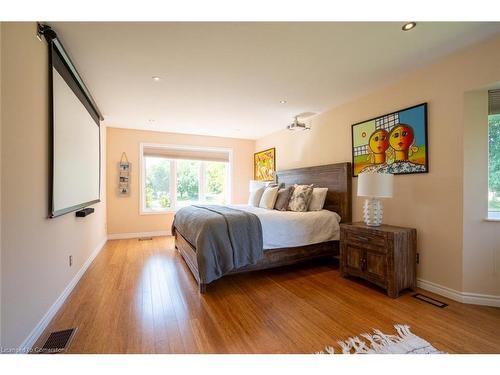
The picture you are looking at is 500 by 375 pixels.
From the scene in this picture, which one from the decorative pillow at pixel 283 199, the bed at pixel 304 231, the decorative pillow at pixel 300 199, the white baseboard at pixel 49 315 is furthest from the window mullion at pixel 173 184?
the decorative pillow at pixel 300 199

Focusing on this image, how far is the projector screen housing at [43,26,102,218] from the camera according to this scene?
187 centimetres

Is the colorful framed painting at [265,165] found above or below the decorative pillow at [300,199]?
above

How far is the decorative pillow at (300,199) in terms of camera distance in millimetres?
3447

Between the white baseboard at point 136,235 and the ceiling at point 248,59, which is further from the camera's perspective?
the white baseboard at point 136,235

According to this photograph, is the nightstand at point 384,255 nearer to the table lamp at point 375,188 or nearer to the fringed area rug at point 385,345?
the table lamp at point 375,188

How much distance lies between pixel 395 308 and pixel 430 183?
1.33m

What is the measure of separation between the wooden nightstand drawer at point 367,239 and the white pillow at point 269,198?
1.33 metres

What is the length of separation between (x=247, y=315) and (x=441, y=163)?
2.42 meters

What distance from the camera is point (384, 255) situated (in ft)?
7.59

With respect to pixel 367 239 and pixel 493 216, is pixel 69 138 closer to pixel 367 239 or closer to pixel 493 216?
pixel 367 239

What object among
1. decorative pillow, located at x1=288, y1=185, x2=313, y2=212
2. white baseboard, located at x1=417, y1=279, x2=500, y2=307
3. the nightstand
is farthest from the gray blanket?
white baseboard, located at x1=417, y1=279, x2=500, y2=307

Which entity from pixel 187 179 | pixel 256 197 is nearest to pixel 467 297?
pixel 256 197

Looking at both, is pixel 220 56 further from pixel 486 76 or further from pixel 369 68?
pixel 486 76
